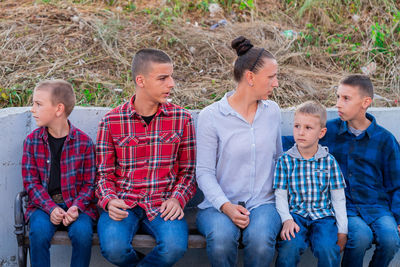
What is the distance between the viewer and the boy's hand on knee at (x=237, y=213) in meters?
3.02

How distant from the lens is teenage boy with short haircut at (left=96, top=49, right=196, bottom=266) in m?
3.15

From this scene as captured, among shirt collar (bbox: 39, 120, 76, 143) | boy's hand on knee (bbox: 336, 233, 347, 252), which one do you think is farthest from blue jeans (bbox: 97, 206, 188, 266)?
boy's hand on knee (bbox: 336, 233, 347, 252)

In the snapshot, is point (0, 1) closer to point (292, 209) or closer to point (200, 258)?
point (200, 258)

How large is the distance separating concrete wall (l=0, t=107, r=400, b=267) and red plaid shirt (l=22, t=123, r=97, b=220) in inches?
8.5

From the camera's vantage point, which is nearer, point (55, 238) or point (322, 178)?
point (55, 238)

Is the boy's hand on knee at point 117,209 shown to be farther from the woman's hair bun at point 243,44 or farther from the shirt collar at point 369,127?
the shirt collar at point 369,127

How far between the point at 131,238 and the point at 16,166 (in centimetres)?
106

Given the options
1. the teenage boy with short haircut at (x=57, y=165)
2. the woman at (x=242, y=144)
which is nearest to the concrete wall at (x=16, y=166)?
the teenage boy with short haircut at (x=57, y=165)

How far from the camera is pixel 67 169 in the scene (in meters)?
3.23

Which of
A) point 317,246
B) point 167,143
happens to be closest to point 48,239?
point 167,143

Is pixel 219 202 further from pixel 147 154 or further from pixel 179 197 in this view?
pixel 147 154

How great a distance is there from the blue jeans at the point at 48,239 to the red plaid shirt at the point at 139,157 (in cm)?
28

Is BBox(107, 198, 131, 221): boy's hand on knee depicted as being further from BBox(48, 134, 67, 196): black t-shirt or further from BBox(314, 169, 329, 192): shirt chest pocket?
BBox(314, 169, 329, 192): shirt chest pocket

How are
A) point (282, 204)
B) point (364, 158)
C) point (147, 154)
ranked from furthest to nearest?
1. point (364, 158)
2. point (147, 154)
3. point (282, 204)
